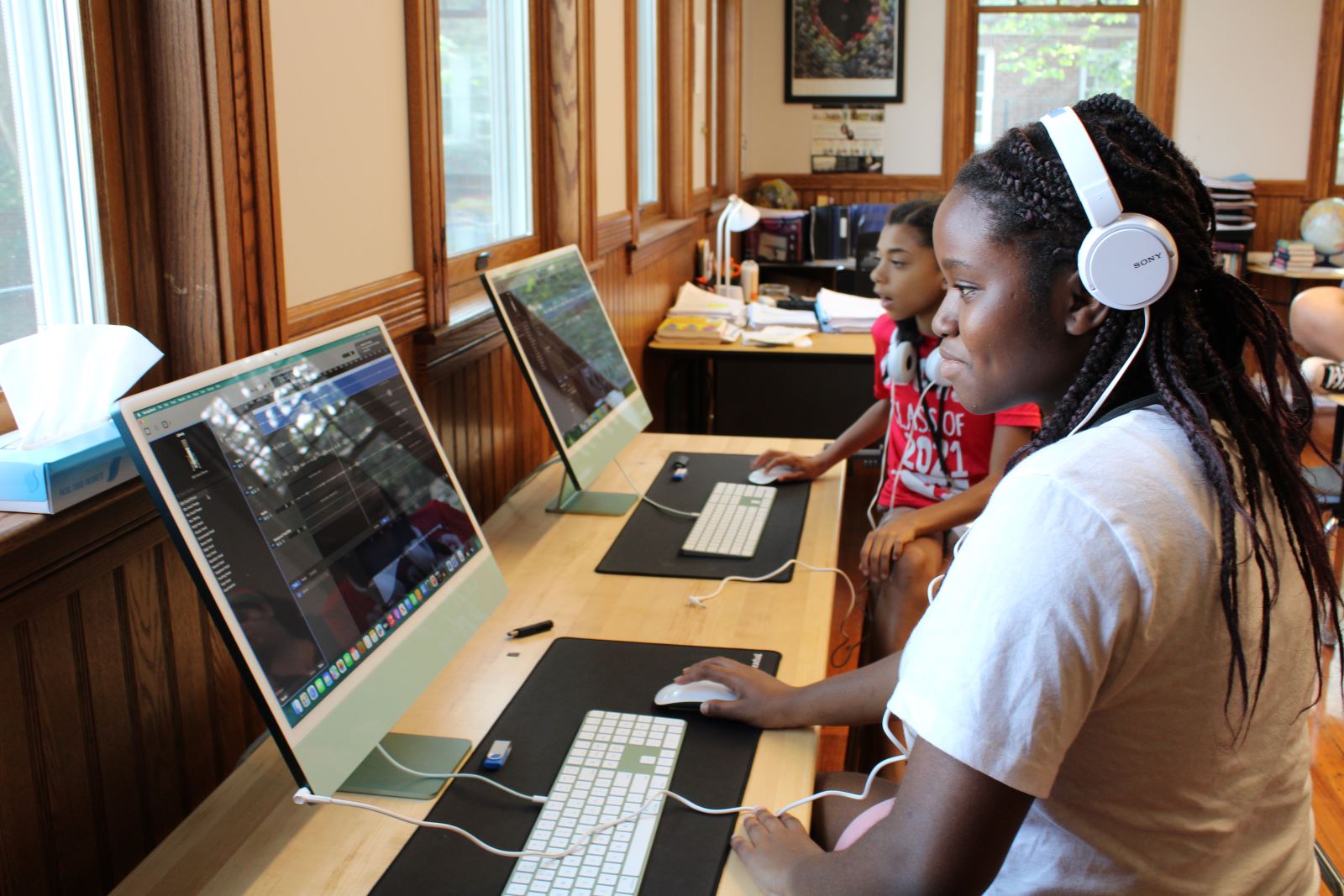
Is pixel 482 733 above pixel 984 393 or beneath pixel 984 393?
beneath

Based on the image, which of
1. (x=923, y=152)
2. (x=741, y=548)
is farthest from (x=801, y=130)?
(x=741, y=548)

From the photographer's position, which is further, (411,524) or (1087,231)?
(411,524)

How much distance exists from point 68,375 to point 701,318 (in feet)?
9.91

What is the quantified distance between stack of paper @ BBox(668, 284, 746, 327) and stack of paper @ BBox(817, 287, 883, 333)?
30 cm

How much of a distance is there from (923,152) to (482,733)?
6.56 metres

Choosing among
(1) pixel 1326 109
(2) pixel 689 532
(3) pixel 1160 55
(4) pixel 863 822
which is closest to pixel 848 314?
(2) pixel 689 532

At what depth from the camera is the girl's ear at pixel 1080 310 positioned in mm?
970

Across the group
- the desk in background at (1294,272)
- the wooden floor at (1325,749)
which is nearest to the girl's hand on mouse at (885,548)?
the wooden floor at (1325,749)

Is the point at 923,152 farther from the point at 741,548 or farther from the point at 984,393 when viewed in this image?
the point at 984,393

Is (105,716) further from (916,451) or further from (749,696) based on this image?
(916,451)

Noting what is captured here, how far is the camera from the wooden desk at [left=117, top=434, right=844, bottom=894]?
1096 mm

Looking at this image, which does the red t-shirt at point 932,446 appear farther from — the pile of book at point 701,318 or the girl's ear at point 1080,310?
the pile of book at point 701,318

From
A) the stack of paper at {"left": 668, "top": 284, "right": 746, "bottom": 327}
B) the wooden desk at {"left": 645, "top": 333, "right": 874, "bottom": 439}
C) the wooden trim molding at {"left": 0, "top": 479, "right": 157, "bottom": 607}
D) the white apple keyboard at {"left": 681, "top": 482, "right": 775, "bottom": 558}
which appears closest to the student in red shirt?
the white apple keyboard at {"left": 681, "top": 482, "right": 775, "bottom": 558}

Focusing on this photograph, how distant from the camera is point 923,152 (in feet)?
23.9
